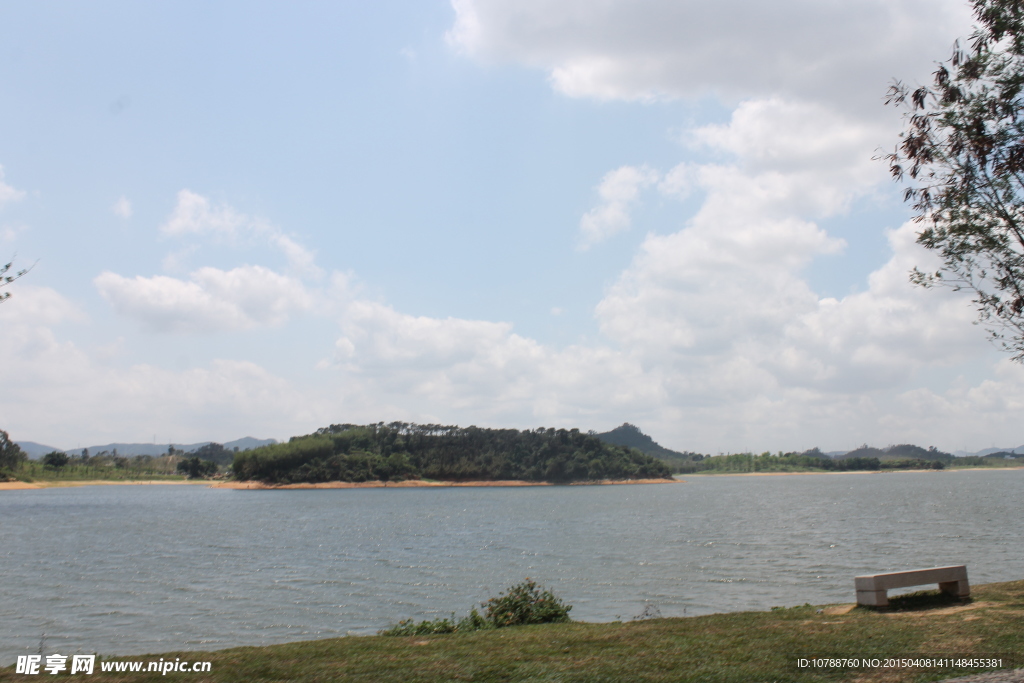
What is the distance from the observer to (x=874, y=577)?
15.8m

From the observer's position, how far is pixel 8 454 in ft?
609

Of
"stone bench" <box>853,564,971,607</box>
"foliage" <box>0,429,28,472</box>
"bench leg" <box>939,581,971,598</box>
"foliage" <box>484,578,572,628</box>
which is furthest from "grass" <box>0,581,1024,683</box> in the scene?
"foliage" <box>0,429,28,472</box>

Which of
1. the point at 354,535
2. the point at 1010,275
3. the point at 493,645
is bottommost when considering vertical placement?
the point at 354,535

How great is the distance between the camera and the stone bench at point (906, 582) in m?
15.6

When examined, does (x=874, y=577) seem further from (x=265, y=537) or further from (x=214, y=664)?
(x=265, y=537)

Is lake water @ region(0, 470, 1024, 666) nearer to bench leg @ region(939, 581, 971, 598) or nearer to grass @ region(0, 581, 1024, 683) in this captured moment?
bench leg @ region(939, 581, 971, 598)

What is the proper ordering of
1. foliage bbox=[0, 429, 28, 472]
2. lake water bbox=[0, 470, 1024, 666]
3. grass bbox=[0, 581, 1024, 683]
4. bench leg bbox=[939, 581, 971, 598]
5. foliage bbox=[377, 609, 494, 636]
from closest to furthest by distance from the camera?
1. grass bbox=[0, 581, 1024, 683]
2. foliage bbox=[377, 609, 494, 636]
3. bench leg bbox=[939, 581, 971, 598]
4. lake water bbox=[0, 470, 1024, 666]
5. foliage bbox=[0, 429, 28, 472]

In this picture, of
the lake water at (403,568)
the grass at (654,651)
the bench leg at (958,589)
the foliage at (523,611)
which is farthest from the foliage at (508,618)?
the bench leg at (958,589)

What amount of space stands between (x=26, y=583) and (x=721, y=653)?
36.8 meters

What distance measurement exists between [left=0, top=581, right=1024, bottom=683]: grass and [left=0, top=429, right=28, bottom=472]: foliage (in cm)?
20768

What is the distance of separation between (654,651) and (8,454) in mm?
223179

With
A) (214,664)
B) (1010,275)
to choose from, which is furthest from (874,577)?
(214,664)

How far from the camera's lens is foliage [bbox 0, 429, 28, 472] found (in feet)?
592

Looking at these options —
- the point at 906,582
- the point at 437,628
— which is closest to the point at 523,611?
the point at 437,628
